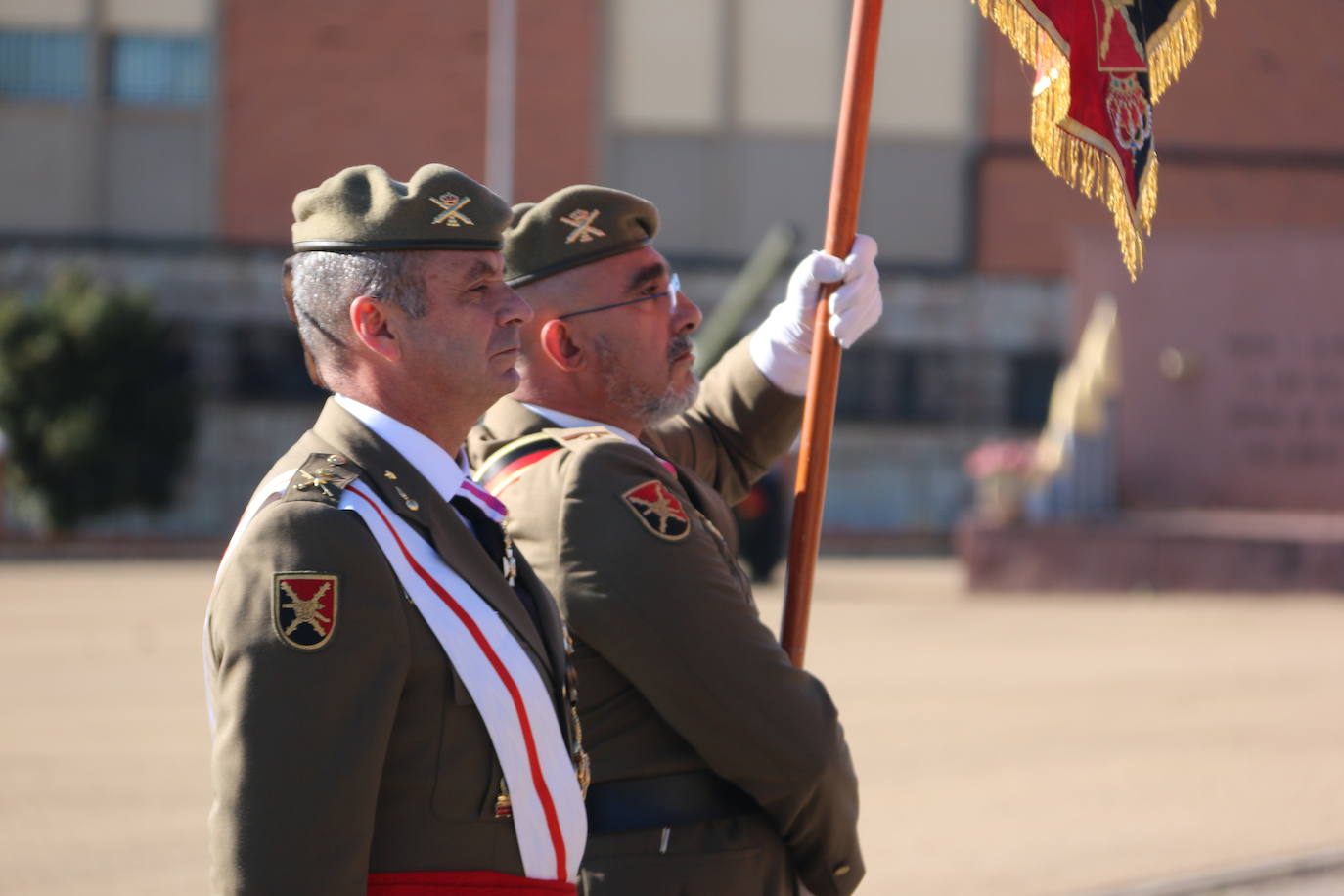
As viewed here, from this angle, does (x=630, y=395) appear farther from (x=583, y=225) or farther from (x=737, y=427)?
(x=737, y=427)

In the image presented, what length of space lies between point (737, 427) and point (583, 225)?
27.8 inches

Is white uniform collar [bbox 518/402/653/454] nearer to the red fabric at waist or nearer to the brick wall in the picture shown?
the red fabric at waist

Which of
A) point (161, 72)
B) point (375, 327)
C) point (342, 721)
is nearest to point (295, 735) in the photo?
point (342, 721)

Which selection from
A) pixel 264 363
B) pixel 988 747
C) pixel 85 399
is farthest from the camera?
pixel 264 363

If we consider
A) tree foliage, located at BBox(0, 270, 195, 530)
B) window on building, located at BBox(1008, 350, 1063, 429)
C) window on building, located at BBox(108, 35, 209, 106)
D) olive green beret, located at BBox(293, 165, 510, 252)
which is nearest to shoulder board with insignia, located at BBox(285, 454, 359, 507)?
olive green beret, located at BBox(293, 165, 510, 252)

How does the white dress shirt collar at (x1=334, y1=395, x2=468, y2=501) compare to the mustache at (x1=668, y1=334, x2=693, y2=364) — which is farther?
the mustache at (x1=668, y1=334, x2=693, y2=364)

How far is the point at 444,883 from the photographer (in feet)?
6.15

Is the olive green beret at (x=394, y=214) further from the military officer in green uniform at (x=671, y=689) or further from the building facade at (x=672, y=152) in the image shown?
the building facade at (x=672, y=152)

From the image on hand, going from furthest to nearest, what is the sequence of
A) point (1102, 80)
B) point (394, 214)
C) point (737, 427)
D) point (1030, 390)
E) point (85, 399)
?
point (1030, 390)
point (85, 399)
point (737, 427)
point (1102, 80)
point (394, 214)

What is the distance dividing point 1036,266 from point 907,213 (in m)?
2.42

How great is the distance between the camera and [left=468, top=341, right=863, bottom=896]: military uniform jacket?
2422 millimetres

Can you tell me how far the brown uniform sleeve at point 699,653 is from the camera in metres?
2.42

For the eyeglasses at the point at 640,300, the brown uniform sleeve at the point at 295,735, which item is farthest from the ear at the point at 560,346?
the brown uniform sleeve at the point at 295,735

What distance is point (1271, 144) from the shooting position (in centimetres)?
3034
